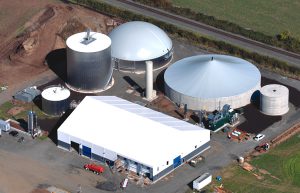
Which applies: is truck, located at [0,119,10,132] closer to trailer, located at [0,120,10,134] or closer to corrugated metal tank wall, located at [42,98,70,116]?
trailer, located at [0,120,10,134]

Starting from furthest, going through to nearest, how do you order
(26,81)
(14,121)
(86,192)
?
(26,81)
(14,121)
(86,192)

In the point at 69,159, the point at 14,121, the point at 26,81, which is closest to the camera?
the point at 69,159

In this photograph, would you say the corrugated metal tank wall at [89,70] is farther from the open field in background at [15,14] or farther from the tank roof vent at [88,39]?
the open field in background at [15,14]

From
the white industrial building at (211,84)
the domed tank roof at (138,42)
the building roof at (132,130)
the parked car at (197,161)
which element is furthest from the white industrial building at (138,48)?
the parked car at (197,161)

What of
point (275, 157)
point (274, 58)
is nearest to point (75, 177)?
point (275, 157)

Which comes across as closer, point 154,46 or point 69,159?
point 69,159

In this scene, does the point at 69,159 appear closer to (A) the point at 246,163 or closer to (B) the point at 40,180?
(B) the point at 40,180

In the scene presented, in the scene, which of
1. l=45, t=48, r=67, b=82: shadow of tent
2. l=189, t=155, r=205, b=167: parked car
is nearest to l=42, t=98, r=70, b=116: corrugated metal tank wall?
l=45, t=48, r=67, b=82: shadow of tent
